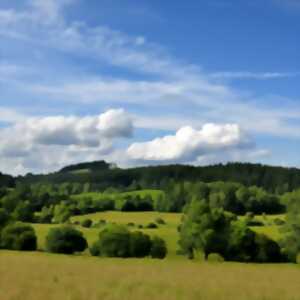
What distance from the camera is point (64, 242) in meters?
80.9

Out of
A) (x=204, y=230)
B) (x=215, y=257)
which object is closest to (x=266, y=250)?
(x=215, y=257)

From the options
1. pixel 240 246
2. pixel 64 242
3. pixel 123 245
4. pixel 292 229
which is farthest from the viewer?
pixel 292 229

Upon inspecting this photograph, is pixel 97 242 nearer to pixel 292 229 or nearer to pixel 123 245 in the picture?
pixel 123 245

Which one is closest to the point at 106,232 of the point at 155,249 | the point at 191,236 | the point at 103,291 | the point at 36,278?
the point at 155,249

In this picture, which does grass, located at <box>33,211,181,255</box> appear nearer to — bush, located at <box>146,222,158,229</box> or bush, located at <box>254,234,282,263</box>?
bush, located at <box>146,222,158,229</box>

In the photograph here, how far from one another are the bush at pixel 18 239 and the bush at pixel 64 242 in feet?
9.41

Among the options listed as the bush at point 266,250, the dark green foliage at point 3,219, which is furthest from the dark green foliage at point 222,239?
the dark green foliage at point 3,219

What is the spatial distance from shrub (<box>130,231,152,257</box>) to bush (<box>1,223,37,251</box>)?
14.1m

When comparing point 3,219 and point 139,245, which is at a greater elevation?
point 3,219

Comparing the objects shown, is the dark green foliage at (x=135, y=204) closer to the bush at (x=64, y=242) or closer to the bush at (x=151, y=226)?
A: the bush at (x=151, y=226)

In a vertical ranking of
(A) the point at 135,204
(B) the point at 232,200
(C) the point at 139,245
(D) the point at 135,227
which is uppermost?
(B) the point at 232,200

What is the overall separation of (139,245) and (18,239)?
53.6ft

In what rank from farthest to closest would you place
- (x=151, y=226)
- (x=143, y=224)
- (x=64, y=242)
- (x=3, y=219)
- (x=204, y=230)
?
(x=143, y=224) < (x=151, y=226) < (x=3, y=219) < (x=204, y=230) < (x=64, y=242)

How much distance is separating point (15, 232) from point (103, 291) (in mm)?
63182
